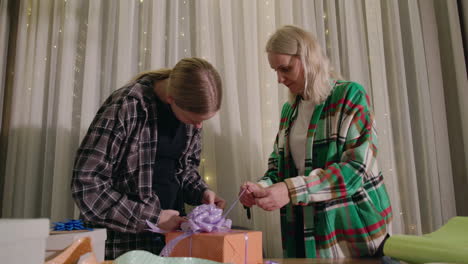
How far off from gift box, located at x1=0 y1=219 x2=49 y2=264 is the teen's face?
0.89 metres

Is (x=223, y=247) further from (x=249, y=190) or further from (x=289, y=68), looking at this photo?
(x=289, y=68)

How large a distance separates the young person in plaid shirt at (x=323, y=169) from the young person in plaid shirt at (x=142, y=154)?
0.95ft

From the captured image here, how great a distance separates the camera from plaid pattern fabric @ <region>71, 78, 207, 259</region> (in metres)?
1.08

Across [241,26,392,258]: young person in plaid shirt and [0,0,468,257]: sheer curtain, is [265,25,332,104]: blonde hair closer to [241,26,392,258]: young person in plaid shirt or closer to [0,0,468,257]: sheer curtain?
[241,26,392,258]: young person in plaid shirt

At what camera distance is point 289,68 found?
1286mm

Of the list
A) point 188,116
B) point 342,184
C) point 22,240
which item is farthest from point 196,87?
point 22,240

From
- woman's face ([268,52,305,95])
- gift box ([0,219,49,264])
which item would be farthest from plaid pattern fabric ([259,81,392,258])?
gift box ([0,219,49,264])

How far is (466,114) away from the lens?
1.43 meters

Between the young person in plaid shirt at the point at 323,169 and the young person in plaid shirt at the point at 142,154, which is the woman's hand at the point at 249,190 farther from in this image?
the young person in plaid shirt at the point at 142,154

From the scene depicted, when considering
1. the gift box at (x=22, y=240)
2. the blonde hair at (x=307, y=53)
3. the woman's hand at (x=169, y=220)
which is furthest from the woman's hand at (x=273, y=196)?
the gift box at (x=22, y=240)

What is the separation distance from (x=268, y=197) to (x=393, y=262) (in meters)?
0.48

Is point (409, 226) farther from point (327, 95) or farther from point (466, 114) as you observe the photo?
point (327, 95)

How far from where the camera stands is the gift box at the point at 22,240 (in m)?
0.25

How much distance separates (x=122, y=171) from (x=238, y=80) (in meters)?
0.73
